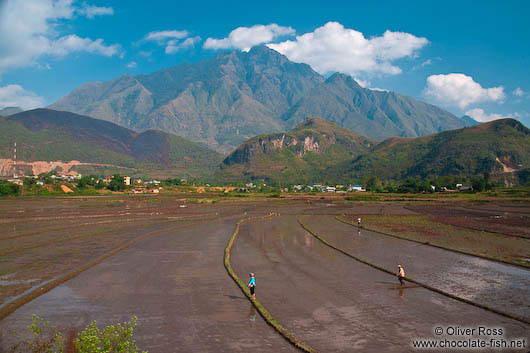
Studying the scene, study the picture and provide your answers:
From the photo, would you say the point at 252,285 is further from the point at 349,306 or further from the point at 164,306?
the point at 349,306

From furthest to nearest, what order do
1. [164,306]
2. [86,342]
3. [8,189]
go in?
[8,189], [164,306], [86,342]

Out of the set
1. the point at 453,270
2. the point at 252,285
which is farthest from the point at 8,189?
the point at 453,270

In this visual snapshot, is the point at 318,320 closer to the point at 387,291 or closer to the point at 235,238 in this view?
the point at 387,291

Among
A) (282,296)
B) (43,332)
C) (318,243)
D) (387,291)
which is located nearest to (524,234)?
(318,243)

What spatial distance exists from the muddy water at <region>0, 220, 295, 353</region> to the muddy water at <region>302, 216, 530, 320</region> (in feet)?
57.2

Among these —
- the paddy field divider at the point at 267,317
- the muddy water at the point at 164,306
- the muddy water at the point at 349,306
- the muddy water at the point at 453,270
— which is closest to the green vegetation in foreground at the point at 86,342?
the muddy water at the point at 164,306

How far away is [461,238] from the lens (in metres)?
60.2

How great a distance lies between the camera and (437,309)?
2736cm

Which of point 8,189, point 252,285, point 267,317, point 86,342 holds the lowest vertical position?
point 267,317

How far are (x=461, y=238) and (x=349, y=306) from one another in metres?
40.3

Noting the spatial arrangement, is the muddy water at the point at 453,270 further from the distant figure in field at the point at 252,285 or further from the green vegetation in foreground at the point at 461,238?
the distant figure in field at the point at 252,285

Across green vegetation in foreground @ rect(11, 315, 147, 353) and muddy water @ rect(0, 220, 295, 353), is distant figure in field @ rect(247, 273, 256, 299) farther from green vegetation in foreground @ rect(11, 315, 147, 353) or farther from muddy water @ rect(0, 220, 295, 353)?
green vegetation in foreground @ rect(11, 315, 147, 353)

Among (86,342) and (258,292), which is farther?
(258,292)

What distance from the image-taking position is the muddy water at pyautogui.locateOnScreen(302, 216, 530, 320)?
30219 millimetres
